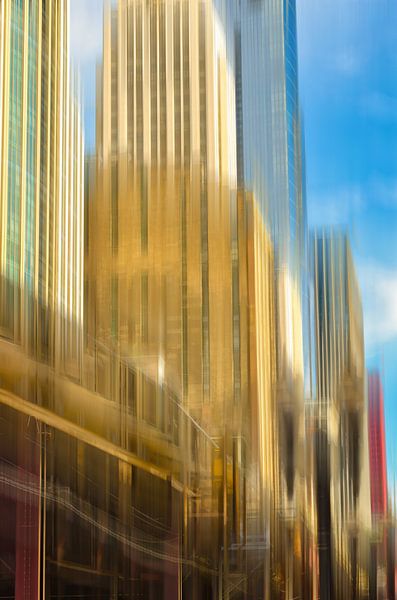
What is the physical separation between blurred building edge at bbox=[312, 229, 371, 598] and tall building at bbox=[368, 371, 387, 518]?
2cm

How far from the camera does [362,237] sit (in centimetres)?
278

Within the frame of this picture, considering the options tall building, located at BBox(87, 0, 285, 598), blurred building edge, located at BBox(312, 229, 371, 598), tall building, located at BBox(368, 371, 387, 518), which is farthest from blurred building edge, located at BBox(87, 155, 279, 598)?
tall building, located at BBox(368, 371, 387, 518)

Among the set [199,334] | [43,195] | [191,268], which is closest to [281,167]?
[191,268]

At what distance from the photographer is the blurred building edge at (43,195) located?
2986mm

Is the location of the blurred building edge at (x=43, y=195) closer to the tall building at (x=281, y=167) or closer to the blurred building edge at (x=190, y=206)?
the blurred building edge at (x=190, y=206)

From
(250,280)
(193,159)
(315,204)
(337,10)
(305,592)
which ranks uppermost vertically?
(337,10)

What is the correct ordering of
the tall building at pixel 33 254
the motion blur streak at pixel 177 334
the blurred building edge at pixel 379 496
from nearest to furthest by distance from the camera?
1. the blurred building edge at pixel 379 496
2. the motion blur streak at pixel 177 334
3. the tall building at pixel 33 254

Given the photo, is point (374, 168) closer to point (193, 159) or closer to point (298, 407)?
point (193, 159)

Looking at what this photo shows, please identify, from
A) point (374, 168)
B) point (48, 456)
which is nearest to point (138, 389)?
point (48, 456)

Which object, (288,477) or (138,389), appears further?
(138,389)

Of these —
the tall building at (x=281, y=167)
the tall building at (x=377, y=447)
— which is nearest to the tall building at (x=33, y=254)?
the tall building at (x=281, y=167)

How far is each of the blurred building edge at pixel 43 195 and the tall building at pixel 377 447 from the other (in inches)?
37.4

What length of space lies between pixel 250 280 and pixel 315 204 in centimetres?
31

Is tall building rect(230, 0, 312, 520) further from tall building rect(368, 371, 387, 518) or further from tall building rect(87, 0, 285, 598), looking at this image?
tall building rect(368, 371, 387, 518)
